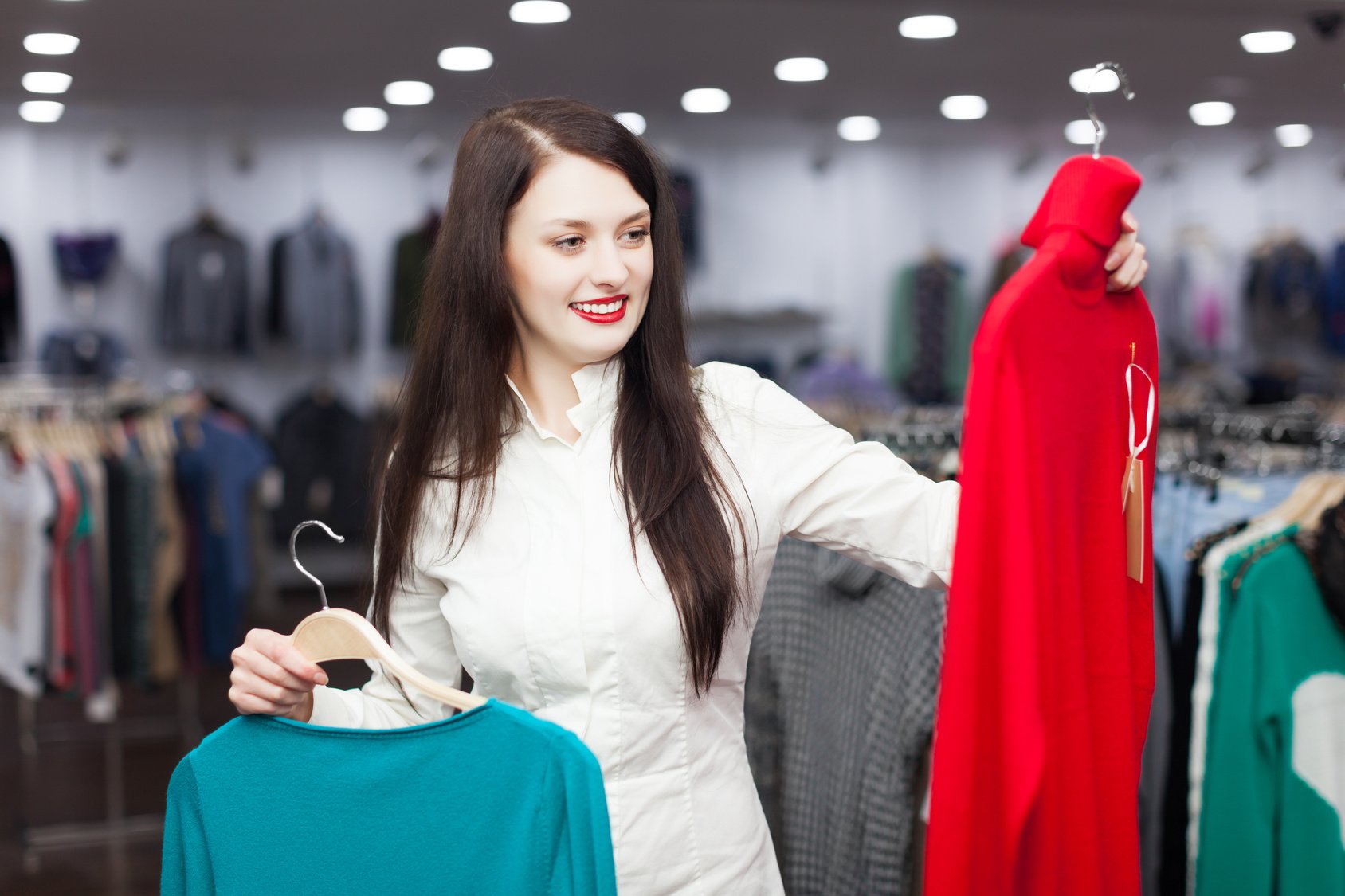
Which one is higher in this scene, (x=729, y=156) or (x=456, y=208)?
(x=729, y=156)

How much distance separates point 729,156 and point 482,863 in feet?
21.7

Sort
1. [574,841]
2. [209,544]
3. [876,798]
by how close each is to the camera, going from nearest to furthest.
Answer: [574,841]
[876,798]
[209,544]

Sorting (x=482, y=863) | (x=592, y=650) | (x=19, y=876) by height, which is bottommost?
(x=19, y=876)

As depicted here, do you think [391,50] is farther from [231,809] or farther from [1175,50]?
[231,809]

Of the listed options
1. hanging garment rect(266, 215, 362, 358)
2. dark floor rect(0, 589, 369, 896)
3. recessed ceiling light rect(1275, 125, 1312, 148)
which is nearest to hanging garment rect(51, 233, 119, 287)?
hanging garment rect(266, 215, 362, 358)

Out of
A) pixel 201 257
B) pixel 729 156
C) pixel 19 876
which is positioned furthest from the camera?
pixel 729 156

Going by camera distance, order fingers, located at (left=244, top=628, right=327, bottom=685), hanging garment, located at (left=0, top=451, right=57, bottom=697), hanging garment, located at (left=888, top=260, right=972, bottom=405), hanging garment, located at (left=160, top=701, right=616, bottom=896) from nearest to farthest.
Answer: hanging garment, located at (left=160, top=701, right=616, bottom=896) < fingers, located at (left=244, top=628, right=327, bottom=685) < hanging garment, located at (left=0, top=451, right=57, bottom=697) < hanging garment, located at (left=888, top=260, right=972, bottom=405)

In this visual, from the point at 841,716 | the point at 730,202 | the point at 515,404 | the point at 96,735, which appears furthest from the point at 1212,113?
the point at 96,735

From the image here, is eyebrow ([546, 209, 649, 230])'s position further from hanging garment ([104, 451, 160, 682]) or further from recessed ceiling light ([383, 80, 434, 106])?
recessed ceiling light ([383, 80, 434, 106])

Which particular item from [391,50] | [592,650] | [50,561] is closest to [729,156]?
[391,50]

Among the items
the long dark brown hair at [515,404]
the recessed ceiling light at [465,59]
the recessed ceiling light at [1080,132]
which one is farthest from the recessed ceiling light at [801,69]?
the long dark brown hair at [515,404]

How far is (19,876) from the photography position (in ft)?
11.5

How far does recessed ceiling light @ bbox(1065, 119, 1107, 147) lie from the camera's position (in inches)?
255

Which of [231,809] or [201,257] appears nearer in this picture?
Result: [231,809]
